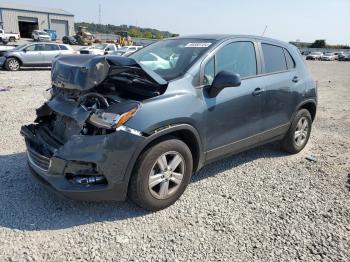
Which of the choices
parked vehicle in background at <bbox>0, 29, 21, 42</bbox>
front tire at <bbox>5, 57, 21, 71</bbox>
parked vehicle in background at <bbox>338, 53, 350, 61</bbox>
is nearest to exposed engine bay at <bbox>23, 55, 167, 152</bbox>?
front tire at <bbox>5, 57, 21, 71</bbox>

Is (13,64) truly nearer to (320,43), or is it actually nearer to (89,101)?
(89,101)

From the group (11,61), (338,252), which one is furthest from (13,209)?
(11,61)

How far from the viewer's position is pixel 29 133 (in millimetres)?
3992

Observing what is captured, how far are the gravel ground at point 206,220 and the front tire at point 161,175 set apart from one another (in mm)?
163

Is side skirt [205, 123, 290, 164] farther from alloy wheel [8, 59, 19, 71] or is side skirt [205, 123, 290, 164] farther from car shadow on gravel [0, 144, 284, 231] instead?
alloy wheel [8, 59, 19, 71]

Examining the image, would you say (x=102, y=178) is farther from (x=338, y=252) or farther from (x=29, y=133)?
(x=338, y=252)

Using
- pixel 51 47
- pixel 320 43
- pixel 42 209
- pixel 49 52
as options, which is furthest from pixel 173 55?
pixel 320 43

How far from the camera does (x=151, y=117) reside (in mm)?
3322

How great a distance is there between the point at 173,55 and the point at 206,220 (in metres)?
1.98

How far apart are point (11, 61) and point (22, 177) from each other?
1461cm

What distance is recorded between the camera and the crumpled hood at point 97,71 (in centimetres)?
331

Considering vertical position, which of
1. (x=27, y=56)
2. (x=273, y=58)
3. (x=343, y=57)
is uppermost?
(x=273, y=58)

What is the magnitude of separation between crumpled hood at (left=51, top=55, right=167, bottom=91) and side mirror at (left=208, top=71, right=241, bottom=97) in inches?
22.5

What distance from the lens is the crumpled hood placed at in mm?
3311
